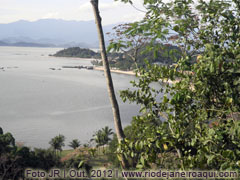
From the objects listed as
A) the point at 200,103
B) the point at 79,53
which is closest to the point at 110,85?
the point at 200,103

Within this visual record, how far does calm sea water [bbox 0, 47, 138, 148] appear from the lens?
107ft

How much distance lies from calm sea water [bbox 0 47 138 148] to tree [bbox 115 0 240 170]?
27.5 meters

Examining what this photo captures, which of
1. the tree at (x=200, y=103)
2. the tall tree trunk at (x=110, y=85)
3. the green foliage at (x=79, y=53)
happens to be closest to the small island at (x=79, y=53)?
the green foliage at (x=79, y=53)

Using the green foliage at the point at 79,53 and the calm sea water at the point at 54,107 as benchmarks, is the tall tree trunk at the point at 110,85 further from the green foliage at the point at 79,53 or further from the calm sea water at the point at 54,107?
the green foliage at the point at 79,53

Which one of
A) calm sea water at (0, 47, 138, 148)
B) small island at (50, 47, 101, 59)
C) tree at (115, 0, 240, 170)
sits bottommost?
calm sea water at (0, 47, 138, 148)

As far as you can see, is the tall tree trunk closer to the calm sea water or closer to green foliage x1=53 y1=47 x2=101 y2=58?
the calm sea water

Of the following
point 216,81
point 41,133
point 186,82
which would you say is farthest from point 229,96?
point 41,133

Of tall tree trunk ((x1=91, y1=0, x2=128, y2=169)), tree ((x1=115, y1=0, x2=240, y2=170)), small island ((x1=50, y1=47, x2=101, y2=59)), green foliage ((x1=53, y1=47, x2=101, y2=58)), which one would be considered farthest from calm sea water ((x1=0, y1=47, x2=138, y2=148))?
green foliage ((x1=53, y1=47, x2=101, y2=58))

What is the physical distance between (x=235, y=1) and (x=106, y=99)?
42998 millimetres

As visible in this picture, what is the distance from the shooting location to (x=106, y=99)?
45219mm

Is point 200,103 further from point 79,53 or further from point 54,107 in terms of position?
point 79,53

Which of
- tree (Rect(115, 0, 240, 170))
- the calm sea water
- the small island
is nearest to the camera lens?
tree (Rect(115, 0, 240, 170))

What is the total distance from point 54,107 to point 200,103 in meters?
41.4

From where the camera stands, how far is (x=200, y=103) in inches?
85.4
